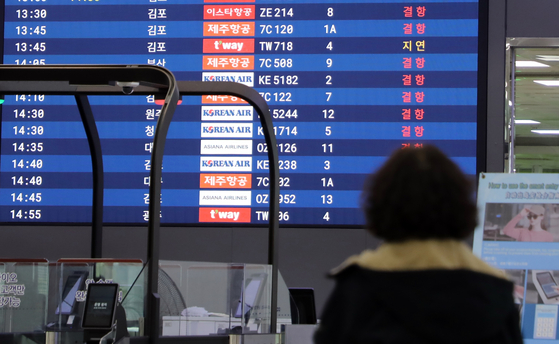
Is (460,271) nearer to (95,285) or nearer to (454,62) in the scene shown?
(95,285)

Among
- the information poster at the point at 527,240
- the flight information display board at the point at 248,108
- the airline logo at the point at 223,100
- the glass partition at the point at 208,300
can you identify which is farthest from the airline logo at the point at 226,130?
the information poster at the point at 527,240

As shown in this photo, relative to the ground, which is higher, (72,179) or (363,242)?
(72,179)

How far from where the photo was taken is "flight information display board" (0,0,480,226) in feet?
15.9

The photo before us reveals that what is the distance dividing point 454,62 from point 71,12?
3.04 metres

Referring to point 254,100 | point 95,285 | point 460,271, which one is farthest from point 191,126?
point 460,271

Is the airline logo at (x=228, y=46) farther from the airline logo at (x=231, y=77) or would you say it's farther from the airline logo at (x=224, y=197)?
the airline logo at (x=224, y=197)

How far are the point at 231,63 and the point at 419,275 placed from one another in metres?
3.96

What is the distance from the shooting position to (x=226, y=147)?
487cm

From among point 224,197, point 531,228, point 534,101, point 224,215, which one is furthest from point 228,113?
point 531,228

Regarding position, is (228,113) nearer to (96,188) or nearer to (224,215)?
(224,215)

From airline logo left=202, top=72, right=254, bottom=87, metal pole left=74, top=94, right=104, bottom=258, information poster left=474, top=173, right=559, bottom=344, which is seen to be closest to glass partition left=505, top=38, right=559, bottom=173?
information poster left=474, top=173, right=559, bottom=344

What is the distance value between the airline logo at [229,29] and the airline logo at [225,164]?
98 cm

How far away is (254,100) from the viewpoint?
3.76 m

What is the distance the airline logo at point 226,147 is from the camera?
4.86 meters
